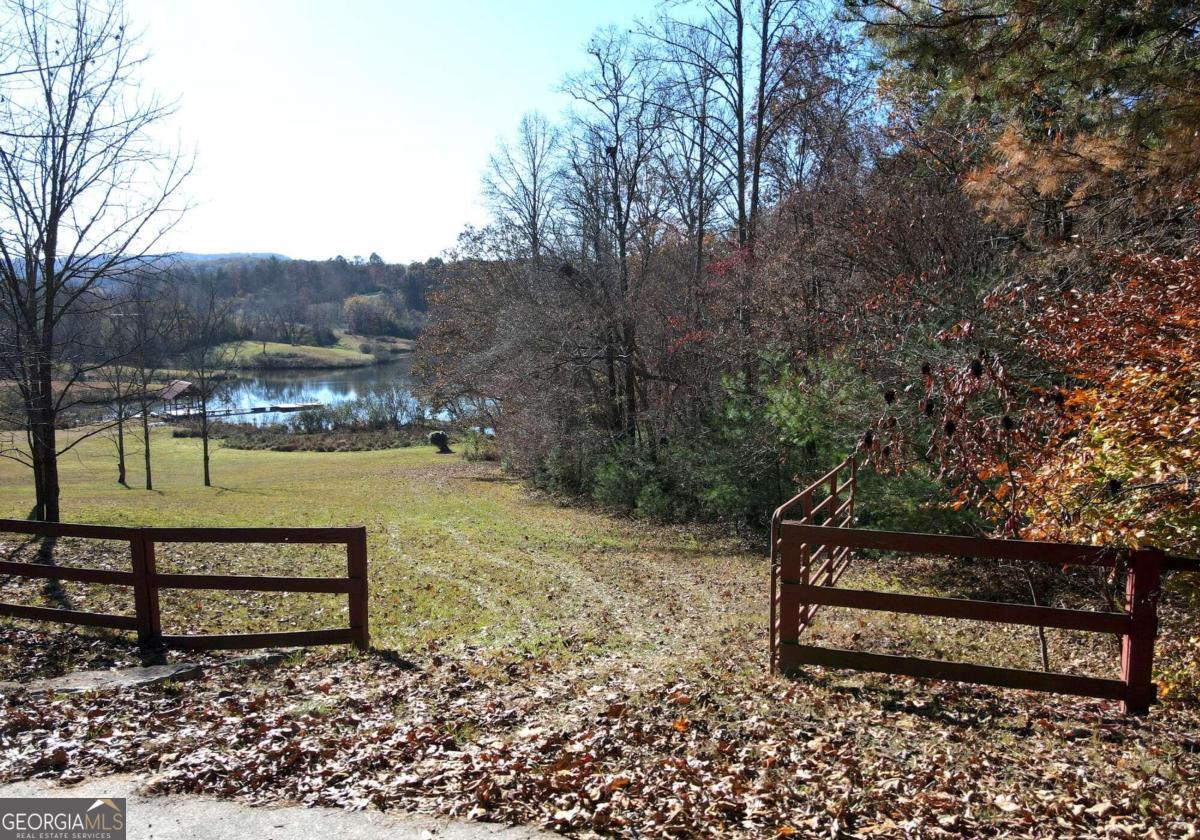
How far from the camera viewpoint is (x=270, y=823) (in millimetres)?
4078

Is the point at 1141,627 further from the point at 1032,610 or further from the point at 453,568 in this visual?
the point at 453,568

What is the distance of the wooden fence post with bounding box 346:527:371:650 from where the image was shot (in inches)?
284

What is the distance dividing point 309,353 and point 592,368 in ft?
315

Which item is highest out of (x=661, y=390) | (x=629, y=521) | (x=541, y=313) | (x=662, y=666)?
(x=541, y=313)

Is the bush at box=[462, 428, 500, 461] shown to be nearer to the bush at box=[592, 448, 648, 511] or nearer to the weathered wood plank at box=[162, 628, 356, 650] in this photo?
the bush at box=[592, 448, 648, 511]

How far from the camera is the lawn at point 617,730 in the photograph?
4082 millimetres

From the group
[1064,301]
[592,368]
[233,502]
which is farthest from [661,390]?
[1064,301]

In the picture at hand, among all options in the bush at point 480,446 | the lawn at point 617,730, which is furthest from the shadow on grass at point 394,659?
the bush at point 480,446

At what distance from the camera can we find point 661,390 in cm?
2494

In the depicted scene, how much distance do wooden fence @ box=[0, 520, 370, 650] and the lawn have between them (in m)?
0.26

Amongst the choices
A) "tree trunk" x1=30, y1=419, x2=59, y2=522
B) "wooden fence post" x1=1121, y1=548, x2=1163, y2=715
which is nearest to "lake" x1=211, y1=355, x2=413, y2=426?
"tree trunk" x1=30, y1=419, x2=59, y2=522

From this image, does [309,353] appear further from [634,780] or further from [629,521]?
[634,780]

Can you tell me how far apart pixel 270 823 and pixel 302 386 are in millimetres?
95284

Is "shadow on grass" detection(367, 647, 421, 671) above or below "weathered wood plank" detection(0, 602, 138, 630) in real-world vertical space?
below
